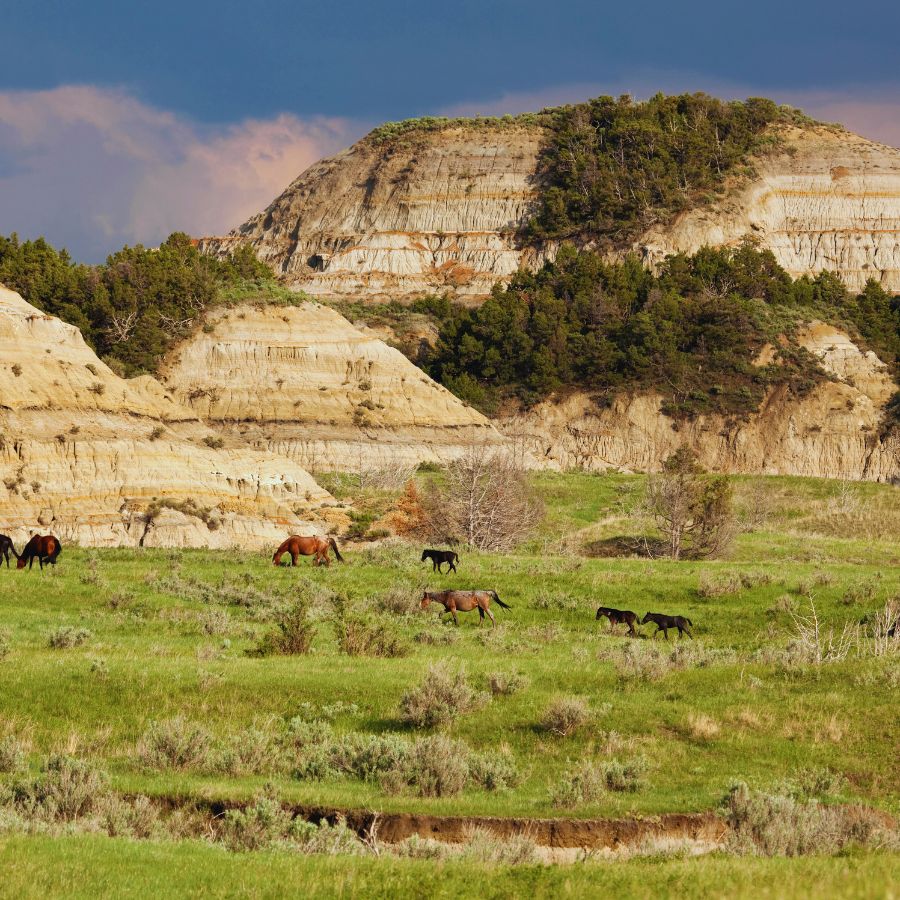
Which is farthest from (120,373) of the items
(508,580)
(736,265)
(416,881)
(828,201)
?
(828,201)

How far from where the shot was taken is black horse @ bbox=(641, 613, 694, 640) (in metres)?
29.0

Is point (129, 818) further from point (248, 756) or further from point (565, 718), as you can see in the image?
point (565, 718)

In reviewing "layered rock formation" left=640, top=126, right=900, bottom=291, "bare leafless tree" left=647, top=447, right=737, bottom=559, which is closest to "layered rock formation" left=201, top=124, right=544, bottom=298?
"layered rock formation" left=640, top=126, right=900, bottom=291

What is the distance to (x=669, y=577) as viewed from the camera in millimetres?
36844

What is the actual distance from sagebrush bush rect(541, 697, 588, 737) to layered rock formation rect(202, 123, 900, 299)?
113 meters

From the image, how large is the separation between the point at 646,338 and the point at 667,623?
259 ft

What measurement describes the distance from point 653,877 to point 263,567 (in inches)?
1123

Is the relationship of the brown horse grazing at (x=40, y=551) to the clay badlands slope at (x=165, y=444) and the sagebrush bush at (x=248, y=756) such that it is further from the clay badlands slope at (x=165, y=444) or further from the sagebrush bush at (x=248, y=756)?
the sagebrush bush at (x=248, y=756)

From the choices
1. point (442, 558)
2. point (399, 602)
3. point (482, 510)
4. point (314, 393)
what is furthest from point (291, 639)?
point (314, 393)

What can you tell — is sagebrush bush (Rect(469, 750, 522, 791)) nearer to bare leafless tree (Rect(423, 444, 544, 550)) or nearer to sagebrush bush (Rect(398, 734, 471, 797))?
sagebrush bush (Rect(398, 734, 471, 797))

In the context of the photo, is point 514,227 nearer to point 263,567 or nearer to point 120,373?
point 120,373

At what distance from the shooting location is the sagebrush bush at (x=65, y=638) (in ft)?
75.9

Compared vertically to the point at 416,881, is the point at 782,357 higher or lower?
higher

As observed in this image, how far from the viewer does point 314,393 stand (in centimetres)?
8306
